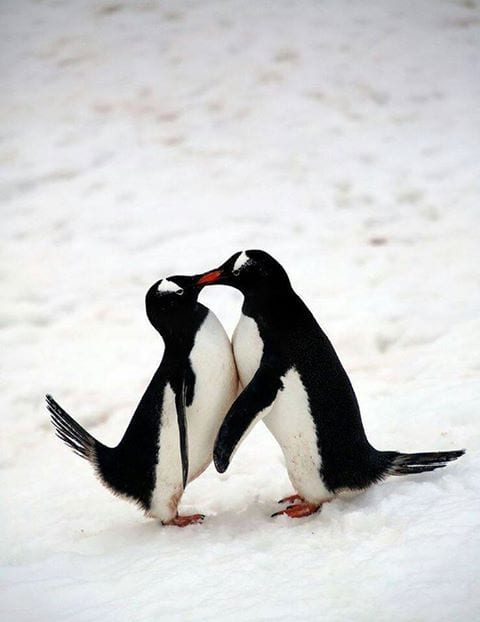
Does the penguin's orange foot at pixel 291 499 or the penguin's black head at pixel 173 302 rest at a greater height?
the penguin's black head at pixel 173 302

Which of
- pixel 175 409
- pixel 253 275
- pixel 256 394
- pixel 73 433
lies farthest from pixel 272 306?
pixel 73 433

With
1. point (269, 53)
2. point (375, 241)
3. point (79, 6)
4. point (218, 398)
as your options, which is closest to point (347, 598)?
point (218, 398)

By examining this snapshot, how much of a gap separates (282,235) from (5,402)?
4.54ft

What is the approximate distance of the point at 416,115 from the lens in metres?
4.27

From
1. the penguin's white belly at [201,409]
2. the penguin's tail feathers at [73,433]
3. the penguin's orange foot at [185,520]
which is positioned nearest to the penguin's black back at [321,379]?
the penguin's white belly at [201,409]

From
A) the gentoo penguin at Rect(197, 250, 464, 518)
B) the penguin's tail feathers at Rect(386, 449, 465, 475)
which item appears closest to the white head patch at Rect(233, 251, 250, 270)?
the gentoo penguin at Rect(197, 250, 464, 518)

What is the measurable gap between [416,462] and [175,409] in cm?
50

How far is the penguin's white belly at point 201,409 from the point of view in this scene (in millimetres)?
1720

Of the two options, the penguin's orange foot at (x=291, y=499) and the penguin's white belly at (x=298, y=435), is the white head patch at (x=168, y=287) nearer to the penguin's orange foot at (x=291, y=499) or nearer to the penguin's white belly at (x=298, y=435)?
the penguin's white belly at (x=298, y=435)

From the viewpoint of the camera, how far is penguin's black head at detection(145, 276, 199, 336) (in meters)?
1.70

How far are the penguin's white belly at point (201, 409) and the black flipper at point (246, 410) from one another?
11 centimetres

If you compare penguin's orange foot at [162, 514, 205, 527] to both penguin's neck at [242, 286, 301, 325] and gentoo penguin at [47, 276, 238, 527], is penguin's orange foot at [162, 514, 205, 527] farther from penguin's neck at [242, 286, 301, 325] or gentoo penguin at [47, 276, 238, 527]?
penguin's neck at [242, 286, 301, 325]

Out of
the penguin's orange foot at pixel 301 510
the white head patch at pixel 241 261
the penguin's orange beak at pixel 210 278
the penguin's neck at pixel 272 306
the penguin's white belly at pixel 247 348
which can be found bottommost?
the penguin's orange foot at pixel 301 510

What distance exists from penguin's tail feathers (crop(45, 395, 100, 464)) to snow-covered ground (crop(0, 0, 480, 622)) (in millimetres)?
180
